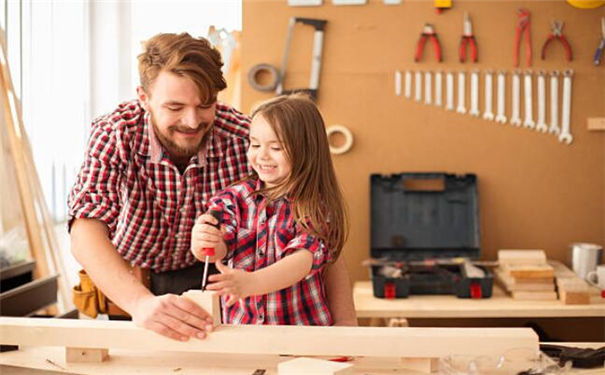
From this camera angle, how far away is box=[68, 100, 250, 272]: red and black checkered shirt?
2.02 metres

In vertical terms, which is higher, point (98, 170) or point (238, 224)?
point (98, 170)

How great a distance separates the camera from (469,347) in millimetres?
1562

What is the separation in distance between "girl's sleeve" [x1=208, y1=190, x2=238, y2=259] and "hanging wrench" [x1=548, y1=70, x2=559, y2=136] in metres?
2.18

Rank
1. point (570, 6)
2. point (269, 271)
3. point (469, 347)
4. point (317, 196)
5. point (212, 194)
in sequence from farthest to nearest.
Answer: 1. point (570, 6)
2. point (212, 194)
3. point (317, 196)
4. point (269, 271)
5. point (469, 347)

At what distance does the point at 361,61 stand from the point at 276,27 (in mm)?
449

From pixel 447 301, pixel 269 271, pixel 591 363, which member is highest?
pixel 269 271

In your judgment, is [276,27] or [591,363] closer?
[591,363]

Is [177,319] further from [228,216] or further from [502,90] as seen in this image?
[502,90]

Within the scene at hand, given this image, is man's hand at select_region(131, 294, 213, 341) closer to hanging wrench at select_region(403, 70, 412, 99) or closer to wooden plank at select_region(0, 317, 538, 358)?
wooden plank at select_region(0, 317, 538, 358)

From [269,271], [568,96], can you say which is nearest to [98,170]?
[269,271]

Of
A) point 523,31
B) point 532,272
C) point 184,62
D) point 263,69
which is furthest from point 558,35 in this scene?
point 184,62

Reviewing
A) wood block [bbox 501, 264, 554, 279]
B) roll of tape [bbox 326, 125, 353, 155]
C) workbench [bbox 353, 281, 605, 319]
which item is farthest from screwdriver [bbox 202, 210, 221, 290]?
roll of tape [bbox 326, 125, 353, 155]

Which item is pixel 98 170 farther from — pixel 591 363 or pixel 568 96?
pixel 568 96

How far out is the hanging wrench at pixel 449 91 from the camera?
11.9 ft
